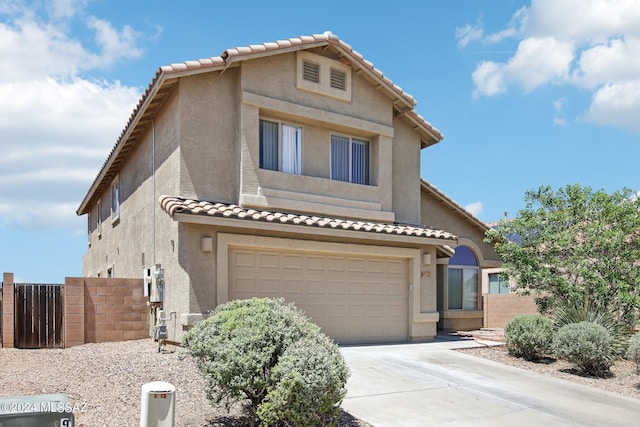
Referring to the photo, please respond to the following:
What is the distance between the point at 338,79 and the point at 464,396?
954 centimetres

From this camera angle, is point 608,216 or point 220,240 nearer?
point 220,240

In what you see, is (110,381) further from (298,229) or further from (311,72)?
(311,72)

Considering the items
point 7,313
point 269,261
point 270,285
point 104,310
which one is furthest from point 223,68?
point 7,313

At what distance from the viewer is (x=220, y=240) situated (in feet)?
42.2

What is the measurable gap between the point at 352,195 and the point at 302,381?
31.7 ft

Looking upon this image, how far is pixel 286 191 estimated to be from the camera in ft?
47.8

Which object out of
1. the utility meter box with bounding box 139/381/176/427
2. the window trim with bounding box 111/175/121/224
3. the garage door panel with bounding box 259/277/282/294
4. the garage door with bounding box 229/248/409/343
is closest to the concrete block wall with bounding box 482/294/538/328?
the garage door with bounding box 229/248/409/343

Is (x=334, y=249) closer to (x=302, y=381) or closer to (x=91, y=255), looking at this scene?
(x=302, y=381)

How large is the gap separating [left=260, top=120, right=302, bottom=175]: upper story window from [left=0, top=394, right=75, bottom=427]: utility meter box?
10.3m

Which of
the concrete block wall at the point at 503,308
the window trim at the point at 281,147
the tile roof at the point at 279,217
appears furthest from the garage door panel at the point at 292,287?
the concrete block wall at the point at 503,308

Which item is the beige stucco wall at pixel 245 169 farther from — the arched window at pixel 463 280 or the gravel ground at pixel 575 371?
the arched window at pixel 463 280

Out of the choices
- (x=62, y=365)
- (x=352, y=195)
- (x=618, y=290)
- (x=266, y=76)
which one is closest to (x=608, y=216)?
(x=618, y=290)

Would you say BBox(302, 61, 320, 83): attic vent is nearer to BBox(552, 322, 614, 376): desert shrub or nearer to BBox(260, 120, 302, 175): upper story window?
BBox(260, 120, 302, 175): upper story window

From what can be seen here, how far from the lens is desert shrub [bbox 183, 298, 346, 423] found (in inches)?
275
